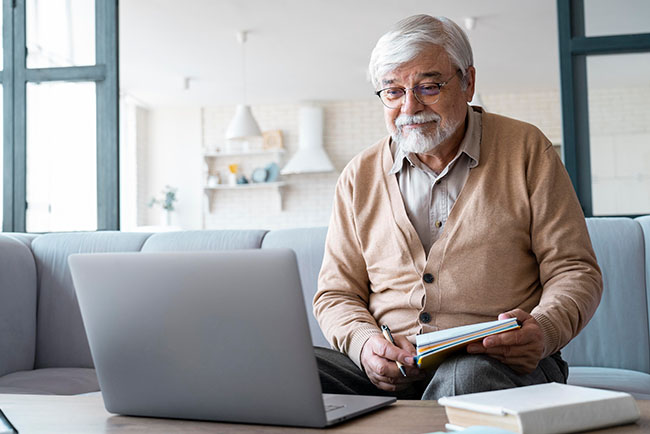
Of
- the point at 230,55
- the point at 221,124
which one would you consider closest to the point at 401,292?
the point at 230,55

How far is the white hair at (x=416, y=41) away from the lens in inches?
66.1

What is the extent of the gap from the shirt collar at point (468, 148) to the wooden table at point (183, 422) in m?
0.73

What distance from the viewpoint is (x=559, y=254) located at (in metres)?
1.58

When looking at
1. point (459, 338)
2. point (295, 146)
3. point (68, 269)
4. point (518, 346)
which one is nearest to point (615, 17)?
point (518, 346)

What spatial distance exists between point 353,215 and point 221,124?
753cm

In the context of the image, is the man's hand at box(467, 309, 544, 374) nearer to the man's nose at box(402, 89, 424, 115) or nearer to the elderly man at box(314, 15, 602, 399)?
the elderly man at box(314, 15, 602, 399)

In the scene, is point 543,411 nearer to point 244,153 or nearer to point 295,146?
point 244,153

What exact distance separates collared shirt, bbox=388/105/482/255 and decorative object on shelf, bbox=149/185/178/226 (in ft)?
23.7

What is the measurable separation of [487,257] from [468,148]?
28 cm

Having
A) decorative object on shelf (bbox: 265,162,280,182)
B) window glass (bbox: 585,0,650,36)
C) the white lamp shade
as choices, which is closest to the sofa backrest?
window glass (bbox: 585,0,650,36)

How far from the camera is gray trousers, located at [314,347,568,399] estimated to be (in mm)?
1271

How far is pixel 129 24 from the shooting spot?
5.81m

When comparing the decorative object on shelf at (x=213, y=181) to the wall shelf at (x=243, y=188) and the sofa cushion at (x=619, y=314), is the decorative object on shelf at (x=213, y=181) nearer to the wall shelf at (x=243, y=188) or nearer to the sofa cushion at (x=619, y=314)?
the wall shelf at (x=243, y=188)

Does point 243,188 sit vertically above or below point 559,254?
above
